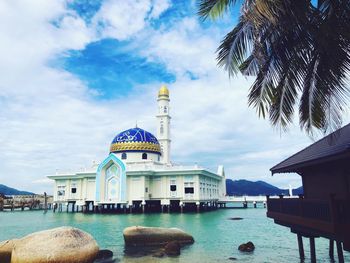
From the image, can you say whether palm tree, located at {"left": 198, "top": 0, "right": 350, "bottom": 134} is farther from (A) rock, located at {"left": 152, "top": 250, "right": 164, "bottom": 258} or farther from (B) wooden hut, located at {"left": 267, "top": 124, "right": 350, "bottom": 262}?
(A) rock, located at {"left": 152, "top": 250, "right": 164, "bottom": 258}

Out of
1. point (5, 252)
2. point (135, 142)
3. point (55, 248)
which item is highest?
point (135, 142)

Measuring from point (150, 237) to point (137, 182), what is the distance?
30.8m

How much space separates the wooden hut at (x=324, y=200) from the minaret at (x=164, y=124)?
45.0 meters

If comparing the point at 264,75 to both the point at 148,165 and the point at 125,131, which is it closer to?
the point at 148,165

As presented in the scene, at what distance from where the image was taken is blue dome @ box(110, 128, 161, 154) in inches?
2226

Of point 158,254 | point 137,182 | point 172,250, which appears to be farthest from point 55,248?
point 137,182

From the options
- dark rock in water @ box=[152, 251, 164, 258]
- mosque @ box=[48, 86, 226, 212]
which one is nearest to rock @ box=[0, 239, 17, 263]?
dark rock in water @ box=[152, 251, 164, 258]

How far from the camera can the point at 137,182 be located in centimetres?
5050

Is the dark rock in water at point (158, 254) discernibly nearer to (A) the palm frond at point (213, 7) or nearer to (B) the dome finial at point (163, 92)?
(A) the palm frond at point (213, 7)

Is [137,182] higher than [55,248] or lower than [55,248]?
higher

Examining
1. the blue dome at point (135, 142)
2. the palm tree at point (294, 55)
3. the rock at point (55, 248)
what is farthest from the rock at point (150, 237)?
the blue dome at point (135, 142)

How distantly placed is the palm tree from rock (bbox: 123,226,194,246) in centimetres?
1220

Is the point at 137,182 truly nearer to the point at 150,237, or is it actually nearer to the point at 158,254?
the point at 150,237

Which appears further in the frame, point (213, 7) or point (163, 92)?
point (163, 92)
